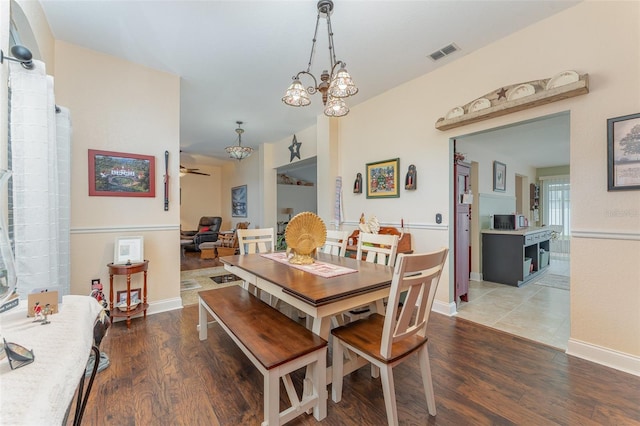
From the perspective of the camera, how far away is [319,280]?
5.65 ft

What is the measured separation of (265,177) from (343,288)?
542 centimetres

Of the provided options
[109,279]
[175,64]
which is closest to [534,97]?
[175,64]

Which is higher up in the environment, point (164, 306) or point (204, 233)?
point (204, 233)

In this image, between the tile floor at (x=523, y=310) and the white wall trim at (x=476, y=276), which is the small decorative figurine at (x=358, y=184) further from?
the white wall trim at (x=476, y=276)

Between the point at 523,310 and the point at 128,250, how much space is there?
4523mm

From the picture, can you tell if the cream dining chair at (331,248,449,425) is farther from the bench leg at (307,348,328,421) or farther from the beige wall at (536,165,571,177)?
the beige wall at (536,165,571,177)

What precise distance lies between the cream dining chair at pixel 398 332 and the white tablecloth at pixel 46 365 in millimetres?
Result: 1172

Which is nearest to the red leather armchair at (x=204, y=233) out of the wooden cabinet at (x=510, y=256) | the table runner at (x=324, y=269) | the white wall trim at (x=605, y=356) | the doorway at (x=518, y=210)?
the table runner at (x=324, y=269)

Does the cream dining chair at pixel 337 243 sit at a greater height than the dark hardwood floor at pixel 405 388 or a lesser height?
greater

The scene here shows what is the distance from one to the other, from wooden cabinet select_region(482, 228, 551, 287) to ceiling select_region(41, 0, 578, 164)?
2.92 metres

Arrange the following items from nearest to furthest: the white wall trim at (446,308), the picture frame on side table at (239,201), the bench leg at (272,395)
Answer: the bench leg at (272,395), the white wall trim at (446,308), the picture frame on side table at (239,201)

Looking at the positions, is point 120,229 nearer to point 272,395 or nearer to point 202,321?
point 202,321

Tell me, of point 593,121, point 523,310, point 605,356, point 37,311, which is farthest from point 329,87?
point 523,310

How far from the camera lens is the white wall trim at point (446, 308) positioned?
3.03 m
